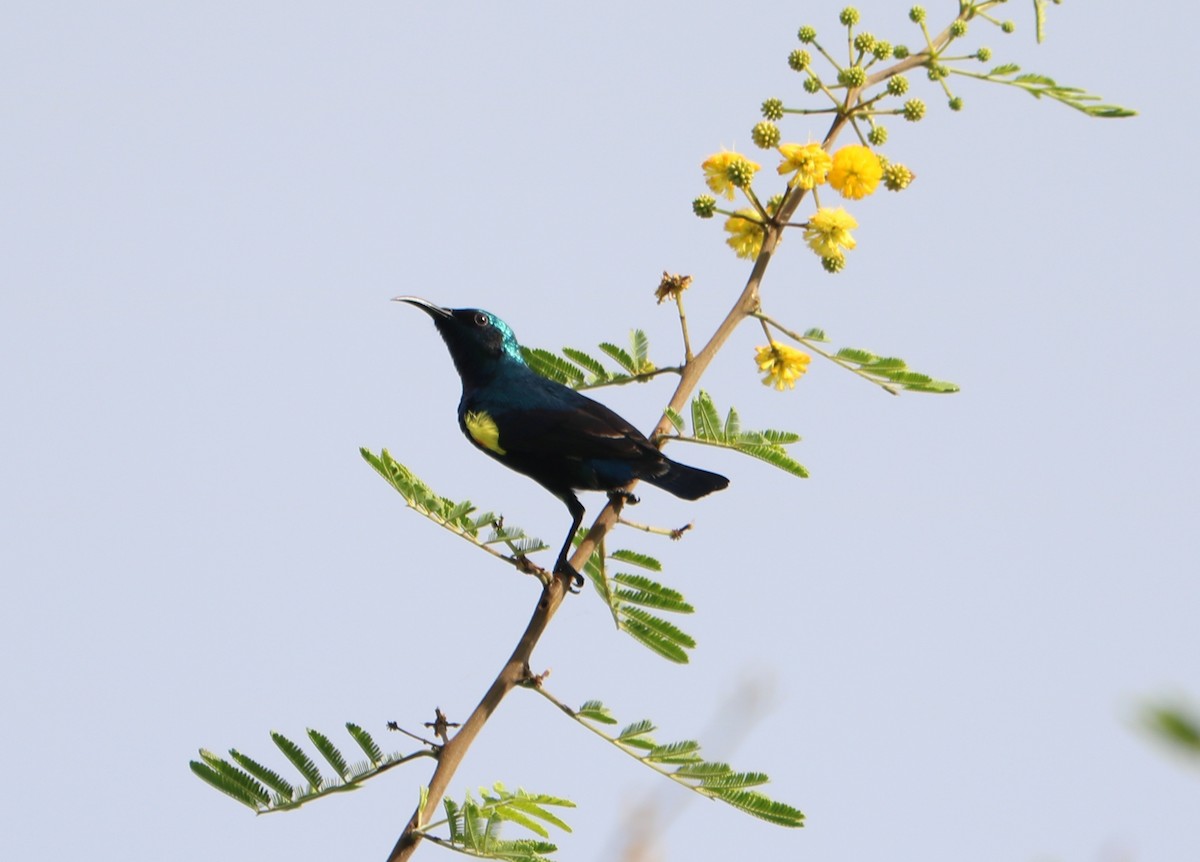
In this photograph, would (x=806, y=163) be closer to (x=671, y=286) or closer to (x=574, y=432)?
(x=671, y=286)

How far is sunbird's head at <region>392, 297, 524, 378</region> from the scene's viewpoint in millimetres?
6613

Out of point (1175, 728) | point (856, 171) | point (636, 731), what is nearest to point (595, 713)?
point (636, 731)

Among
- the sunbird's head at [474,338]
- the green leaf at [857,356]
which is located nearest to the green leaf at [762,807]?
the green leaf at [857,356]

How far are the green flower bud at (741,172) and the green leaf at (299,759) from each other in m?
1.76

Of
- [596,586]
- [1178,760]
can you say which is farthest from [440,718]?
[1178,760]

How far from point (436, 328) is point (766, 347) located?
3.48 m

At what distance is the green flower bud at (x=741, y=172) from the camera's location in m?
3.53

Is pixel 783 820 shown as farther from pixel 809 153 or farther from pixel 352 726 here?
pixel 809 153

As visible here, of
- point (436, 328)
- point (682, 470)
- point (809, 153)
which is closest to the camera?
point (809, 153)

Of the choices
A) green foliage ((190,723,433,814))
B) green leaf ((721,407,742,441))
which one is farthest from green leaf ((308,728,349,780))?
green leaf ((721,407,742,441))

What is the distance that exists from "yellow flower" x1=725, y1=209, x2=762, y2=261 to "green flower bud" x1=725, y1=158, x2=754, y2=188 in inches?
3.6

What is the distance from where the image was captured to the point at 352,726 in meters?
3.11

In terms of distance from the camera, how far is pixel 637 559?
149 inches

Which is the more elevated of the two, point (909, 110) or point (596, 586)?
point (909, 110)
